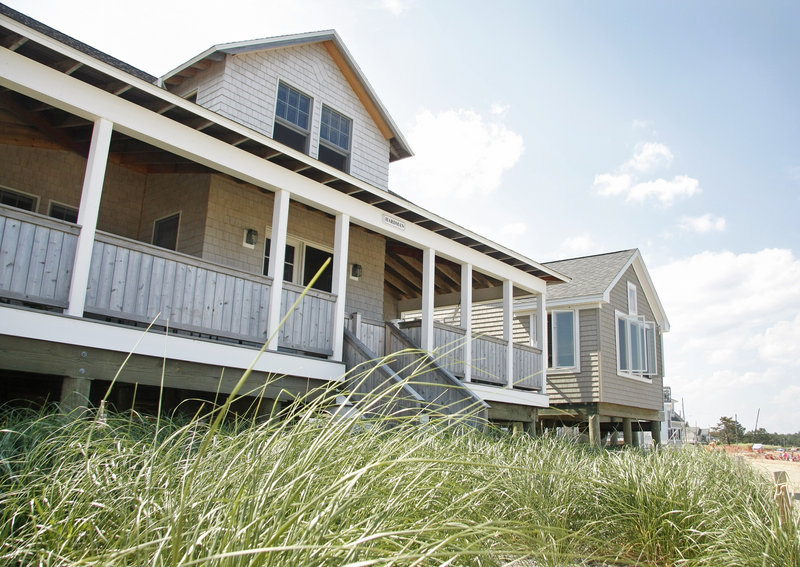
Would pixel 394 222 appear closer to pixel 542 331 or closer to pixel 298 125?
pixel 298 125

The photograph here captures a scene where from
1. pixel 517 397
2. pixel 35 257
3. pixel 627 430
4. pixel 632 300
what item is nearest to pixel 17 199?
pixel 35 257

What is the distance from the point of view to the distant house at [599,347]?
16.9 meters

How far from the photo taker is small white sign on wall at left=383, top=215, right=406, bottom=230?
10.7 metres

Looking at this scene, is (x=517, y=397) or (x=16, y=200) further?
(x=517, y=397)

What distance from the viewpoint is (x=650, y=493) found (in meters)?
5.32

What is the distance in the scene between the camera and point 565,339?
694 inches

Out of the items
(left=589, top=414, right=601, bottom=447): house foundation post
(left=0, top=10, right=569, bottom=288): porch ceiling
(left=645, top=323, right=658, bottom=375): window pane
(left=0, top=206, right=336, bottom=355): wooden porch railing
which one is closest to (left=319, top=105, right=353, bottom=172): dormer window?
(left=0, top=10, right=569, bottom=288): porch ceiling

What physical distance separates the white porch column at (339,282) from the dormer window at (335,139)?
10.4 feet

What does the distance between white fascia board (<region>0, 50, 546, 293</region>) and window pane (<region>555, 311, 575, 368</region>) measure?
669cm

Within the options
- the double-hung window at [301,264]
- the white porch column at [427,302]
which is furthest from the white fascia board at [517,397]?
the double-hung window at [301,264]

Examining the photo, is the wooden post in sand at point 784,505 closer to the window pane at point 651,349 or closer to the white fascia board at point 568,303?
the white fascia board at point 568,303

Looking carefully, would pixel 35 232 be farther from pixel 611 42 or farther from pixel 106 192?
pixel 611 42

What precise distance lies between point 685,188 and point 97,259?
84.8 ft

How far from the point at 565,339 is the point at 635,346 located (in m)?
2.63
